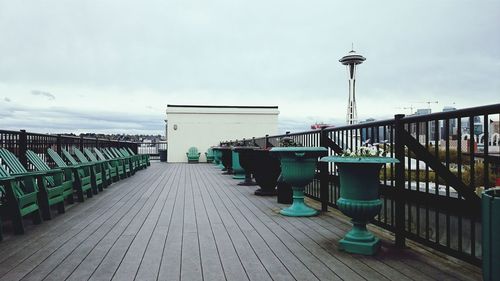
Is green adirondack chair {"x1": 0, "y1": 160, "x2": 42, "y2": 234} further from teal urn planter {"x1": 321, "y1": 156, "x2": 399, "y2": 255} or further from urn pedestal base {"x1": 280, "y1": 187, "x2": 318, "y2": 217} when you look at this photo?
Result: teal urn planter {"x1": 321, "y1": 156, "x2": 399, "y2": 255}

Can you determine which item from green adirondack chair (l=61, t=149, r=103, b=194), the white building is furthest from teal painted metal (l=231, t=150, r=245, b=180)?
the white building

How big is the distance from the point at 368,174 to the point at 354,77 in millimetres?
14071

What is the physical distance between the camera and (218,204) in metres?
5.95

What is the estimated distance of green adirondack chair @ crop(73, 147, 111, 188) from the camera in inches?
283

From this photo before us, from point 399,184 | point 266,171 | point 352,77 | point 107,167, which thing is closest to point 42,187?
point 266,171

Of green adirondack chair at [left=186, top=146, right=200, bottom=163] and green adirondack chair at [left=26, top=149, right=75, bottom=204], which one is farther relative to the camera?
green adirondack chair at [left=186, top=146, right=200, bottom=163]

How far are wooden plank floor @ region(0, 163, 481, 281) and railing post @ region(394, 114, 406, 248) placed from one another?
0.49ft

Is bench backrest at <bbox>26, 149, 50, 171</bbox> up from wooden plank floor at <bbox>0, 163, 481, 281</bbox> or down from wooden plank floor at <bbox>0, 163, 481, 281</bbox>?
up

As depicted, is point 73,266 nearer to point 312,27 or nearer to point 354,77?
point 312,27

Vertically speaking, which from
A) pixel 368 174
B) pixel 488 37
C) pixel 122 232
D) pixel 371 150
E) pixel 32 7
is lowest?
pixel 122 232

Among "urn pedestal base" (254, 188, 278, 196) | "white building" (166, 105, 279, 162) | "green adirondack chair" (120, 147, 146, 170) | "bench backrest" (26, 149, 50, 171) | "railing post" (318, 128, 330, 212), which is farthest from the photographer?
"white building" (166, 105, 279, 162)

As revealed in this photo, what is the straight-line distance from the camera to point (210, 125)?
21625 mm

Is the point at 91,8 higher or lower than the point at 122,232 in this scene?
higher

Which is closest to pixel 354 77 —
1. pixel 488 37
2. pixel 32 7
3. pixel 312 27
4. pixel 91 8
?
pixel 312 27
